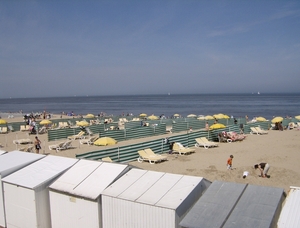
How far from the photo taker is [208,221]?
4.39 metres

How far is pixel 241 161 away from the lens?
47.1 ft

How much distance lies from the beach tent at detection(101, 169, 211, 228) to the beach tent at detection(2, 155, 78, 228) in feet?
5.72

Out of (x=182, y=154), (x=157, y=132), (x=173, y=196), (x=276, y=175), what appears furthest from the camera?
(x=157, y=132)

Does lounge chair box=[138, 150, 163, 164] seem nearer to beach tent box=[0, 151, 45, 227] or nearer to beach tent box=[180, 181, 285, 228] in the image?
beach tent box=[0, 151, 45, 227]

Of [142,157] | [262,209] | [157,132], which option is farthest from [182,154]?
[262,209]

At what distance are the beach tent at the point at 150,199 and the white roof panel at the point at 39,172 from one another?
1.79 meters

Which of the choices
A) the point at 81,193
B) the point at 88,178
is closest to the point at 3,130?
the point at 88,178

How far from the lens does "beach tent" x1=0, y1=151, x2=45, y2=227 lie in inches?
273

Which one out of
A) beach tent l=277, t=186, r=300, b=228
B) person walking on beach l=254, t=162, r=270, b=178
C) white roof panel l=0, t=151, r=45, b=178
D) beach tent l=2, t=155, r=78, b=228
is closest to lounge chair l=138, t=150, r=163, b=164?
person walking on beach l=254, t=162, r=270, b=178

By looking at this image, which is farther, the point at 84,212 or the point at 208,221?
the point at 84,212

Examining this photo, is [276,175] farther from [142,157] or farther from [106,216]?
[106,216]

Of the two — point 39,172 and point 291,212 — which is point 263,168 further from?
point 39,172

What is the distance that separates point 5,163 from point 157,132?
56.4 feet

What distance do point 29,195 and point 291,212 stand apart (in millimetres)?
5424
